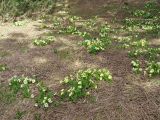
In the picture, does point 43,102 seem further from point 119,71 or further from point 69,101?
point 119,71

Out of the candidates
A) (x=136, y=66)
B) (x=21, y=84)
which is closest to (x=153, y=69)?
(x=136, y=66)

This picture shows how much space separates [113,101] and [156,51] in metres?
3.45

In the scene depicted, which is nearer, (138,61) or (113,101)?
(113,101)

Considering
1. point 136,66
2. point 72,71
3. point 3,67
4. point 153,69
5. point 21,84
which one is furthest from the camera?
point 3,67

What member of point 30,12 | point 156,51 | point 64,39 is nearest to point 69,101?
point 156,51

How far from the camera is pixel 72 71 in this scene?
9648mm

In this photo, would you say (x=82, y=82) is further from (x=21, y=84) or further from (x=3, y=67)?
(x=3, y=67)

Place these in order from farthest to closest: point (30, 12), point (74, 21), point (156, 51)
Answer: point (30, 12) < point (74, 21) < point (156, 51)

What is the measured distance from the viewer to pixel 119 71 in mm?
9250

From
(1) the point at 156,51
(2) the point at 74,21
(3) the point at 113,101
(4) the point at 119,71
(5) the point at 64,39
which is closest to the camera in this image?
(3) the point at 113,101

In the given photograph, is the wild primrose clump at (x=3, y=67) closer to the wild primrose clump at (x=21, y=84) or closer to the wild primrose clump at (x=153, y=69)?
the wild primrose clump at (x=21, y=84)

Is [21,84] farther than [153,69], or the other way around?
[21,84]

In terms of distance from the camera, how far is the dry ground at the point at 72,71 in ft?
24.4

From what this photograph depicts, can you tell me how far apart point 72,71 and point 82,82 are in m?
1.29
